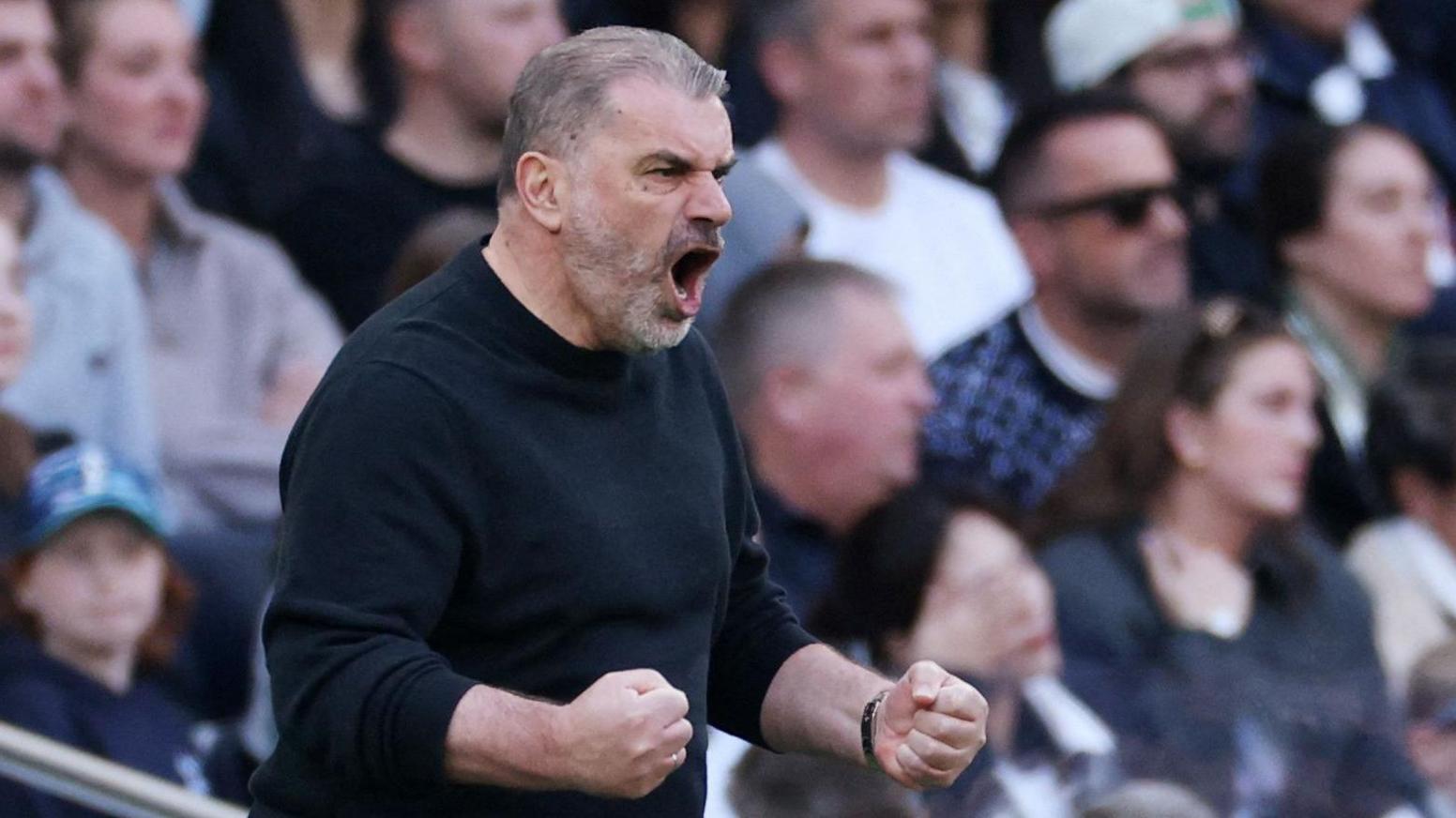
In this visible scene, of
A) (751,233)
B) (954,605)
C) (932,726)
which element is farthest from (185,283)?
(932,726)

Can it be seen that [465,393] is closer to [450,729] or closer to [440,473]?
[440,473]

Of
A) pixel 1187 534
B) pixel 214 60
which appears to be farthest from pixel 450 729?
pixel 214 60

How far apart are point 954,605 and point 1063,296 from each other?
1305mm

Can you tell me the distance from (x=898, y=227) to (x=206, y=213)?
64.5 inches

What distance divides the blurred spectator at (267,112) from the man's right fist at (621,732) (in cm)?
333

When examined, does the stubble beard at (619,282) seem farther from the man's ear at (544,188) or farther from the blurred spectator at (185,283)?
the blurred spectator at (185,283)

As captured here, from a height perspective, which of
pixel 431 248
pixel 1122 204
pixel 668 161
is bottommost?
pixel 1122 204

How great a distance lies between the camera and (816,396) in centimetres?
505

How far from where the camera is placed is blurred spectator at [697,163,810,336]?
521 cm

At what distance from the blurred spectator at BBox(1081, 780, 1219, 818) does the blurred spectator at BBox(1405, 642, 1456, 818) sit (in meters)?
0.61

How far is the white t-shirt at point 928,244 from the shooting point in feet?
18.8

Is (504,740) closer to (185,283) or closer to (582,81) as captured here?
(582,81)

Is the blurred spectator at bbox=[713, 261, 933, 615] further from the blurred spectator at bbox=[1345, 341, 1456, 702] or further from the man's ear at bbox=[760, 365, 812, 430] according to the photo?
the blurred spectator at bbox=[1345, 341, 1456, 702]

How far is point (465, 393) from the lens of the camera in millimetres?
2340
